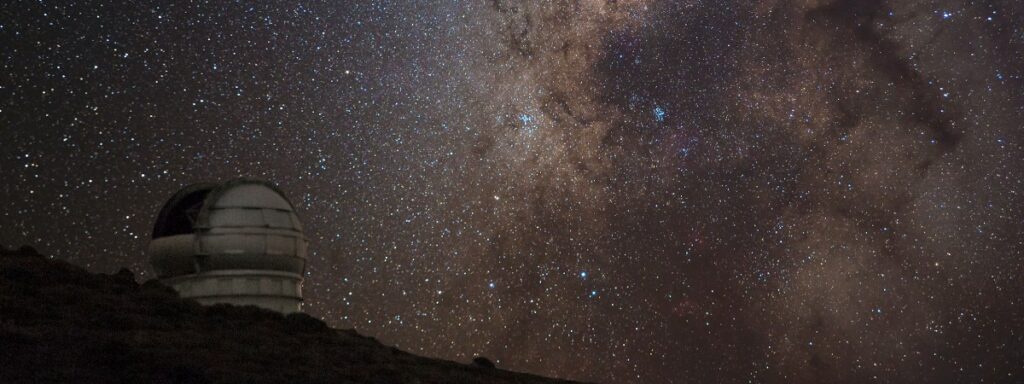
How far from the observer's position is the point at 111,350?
16.8 m

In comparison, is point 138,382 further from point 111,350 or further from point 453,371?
point 453,371

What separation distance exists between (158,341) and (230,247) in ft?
22.0

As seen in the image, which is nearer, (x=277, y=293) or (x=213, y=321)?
(x=213, y=321)

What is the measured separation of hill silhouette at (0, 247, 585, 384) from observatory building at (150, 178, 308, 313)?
107cm

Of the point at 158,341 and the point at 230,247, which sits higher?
the point at 230,247

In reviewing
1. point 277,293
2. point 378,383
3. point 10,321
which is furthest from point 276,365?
point 277,293

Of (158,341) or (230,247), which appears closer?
(158,341)

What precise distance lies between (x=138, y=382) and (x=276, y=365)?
322 centimetres

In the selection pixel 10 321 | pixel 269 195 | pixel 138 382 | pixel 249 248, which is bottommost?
pixel 138 382

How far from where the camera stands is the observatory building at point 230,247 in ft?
79.9

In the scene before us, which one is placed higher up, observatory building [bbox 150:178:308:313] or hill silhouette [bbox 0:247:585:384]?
observatory building [bbox 150:178:308:313]

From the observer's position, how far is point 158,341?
17.8 metres

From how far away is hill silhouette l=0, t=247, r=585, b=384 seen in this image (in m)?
16.1

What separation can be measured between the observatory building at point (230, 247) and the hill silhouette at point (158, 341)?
3.52 feet
